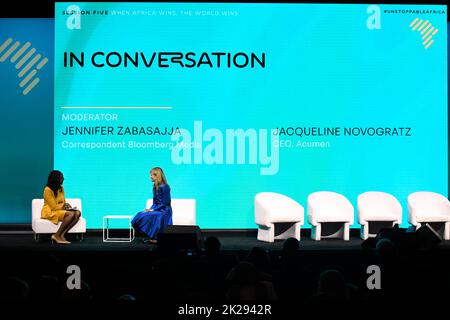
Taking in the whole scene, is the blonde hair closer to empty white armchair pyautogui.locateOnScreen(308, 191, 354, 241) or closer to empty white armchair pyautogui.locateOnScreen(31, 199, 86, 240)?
empty white armchair pyautogui.locateOnScreen(31, 199, 86, 240)

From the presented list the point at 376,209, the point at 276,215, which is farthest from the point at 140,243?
the point at 376,209

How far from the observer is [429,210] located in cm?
912

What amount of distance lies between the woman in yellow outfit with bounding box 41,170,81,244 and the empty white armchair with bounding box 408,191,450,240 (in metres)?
4.23

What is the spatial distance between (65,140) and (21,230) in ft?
5.60

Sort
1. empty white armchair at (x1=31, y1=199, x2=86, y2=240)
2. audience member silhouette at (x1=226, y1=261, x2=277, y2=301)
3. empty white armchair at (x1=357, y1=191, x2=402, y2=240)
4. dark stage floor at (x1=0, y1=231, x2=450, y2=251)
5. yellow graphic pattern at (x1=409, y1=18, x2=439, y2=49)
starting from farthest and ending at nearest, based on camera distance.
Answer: yellow graphic pattern at (x1=409, y1=18, x2=439, y2=49), empty white armchair at (x1=357, y1=191, x2=402, y2=240), empty white armchair at (x1=31, y1=199, x2=86, y2=240), dark stage floor at (x1=0, y1=231, x2=450, y2=251), audience member silhouette at (x1=226, y1=261, x2=277, y2=301)

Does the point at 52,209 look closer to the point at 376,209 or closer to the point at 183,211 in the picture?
the point at 183,211

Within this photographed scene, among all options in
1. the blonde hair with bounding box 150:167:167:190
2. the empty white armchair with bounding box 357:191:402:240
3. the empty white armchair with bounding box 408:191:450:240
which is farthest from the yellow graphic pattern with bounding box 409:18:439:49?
the blonde hair with bounding box 150:167:167:190

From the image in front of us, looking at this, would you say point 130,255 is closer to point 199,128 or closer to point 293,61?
point 199,128

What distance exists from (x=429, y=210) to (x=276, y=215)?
6.69ft

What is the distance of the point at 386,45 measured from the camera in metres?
9.57

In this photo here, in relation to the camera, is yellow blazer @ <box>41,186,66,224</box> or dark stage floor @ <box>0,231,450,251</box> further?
yellow blazer @ <box>41,186,66,224</box>

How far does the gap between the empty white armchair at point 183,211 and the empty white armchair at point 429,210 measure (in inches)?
111

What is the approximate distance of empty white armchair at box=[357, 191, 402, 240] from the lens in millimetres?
9039
